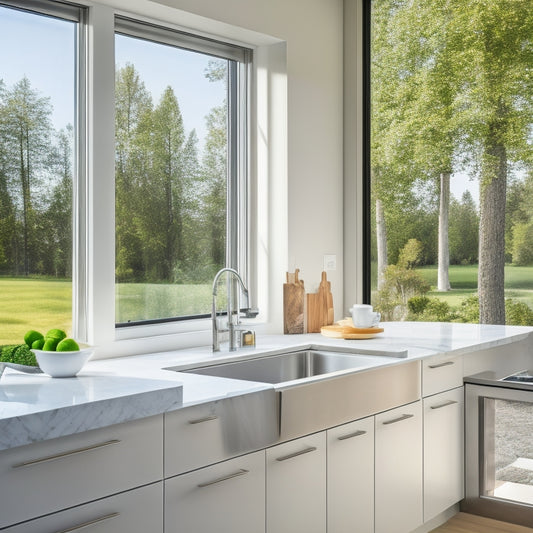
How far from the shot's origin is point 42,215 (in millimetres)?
2832

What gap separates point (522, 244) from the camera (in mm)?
3684

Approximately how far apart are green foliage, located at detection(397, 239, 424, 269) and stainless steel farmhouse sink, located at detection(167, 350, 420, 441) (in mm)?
1024

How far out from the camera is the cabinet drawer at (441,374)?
3.08 metres

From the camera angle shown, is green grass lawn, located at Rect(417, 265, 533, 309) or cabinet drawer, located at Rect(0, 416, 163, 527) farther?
green grass lawn, located at Rect(417, 265, 533, 309)

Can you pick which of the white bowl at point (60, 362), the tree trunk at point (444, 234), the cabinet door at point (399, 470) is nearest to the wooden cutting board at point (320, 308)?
the tree trunk at point (444, 234)

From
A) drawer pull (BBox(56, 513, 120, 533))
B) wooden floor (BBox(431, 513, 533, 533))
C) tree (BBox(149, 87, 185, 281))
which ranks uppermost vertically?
tree (BBox(149, 87, 185, 281))

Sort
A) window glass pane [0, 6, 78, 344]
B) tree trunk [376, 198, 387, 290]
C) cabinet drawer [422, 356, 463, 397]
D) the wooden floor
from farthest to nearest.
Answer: tree trunk [376, 198, 387, 290] → the wooden floor → cabinet drawer [422, 356, 463, 397] → window glass pane [0, 6, 78, 344]

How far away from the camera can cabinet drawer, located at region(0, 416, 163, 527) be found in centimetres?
167

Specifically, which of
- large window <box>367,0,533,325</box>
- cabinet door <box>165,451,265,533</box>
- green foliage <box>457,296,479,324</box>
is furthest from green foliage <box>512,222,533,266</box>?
cabinet door <box>165,451,265,533</box>

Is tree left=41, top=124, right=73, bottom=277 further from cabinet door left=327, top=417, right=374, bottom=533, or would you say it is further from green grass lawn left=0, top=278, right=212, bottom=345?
cabinet door left=327, top=417, right=374, bottom=533

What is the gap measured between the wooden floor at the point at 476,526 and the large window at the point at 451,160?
101 centimetres

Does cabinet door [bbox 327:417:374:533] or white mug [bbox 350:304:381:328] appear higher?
white mug [bbox 350:304:381:328]

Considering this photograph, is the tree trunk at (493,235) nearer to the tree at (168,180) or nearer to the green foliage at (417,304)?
the green foliage at (417,304)

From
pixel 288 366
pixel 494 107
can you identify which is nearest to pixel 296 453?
pixel 288 366
